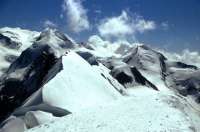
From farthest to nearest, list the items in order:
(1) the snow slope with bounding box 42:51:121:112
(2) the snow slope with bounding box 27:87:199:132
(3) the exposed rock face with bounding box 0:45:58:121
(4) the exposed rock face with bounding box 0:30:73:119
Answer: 1. (3) the exposed rock face with bounding box 0:45:58:121
2. (4) the exposed rock face with bounding box 0:30:73:119
3. (1) the snow slope with bounding box 42:51:121:112
4. (2) the snow slope with bounding box 27:87:199:132

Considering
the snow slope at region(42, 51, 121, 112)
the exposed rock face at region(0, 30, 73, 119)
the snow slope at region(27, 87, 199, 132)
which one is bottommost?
the snow slope at region(27, 87, 199, 132)

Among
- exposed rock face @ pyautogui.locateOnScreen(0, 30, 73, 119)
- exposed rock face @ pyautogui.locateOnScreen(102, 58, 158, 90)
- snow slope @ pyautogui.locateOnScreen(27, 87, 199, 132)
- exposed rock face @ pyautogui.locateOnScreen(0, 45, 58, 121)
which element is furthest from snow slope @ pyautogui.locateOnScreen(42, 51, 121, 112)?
exposed rock face @ pyautogui.locateOnScreen(102, 58, 158, 90)

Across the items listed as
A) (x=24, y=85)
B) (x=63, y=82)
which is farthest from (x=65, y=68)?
(x=24, y=85)

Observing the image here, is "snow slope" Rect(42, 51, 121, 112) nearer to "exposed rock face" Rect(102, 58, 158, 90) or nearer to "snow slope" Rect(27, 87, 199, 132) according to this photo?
"snow slope" Rect(27, 87, 199, 132)

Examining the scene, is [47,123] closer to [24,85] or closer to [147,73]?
[24,85]

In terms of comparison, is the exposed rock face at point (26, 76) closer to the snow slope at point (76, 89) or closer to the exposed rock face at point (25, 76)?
the exposed rock face at point (25, 76)

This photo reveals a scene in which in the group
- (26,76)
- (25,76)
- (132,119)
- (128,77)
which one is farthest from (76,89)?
(25,76)

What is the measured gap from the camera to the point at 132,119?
33.4 metres

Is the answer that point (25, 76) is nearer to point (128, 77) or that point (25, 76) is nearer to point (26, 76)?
point (26, 76)

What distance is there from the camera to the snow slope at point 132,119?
3097 cm

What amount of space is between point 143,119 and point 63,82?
19.5m

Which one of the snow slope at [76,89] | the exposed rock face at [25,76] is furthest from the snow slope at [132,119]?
the exposed rock face at [25,76]

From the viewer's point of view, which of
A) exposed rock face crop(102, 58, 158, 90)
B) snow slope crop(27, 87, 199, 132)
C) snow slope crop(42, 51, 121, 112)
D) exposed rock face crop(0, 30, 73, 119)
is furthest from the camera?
exposed rock face crop(102, 58, 158, 90)

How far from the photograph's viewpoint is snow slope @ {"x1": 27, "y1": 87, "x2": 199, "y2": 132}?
102 ft
